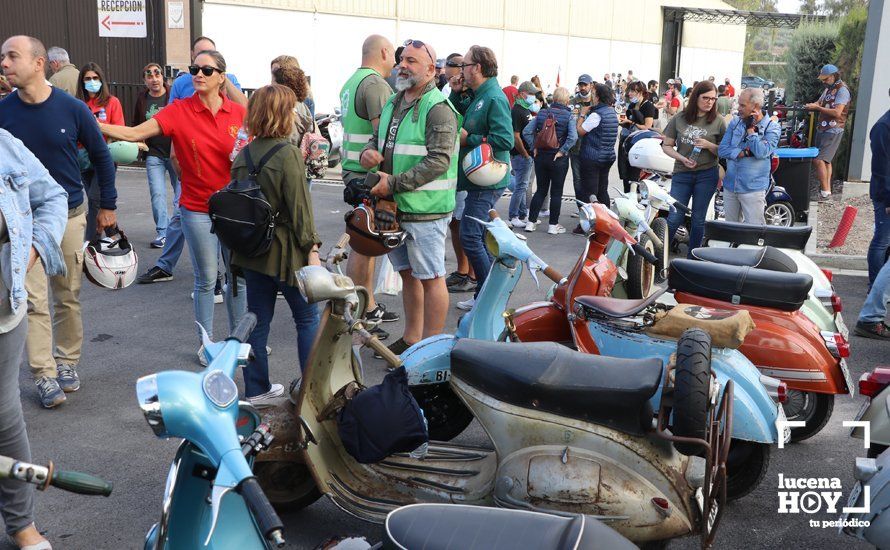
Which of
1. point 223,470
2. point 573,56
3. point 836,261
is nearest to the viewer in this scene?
point 223,470

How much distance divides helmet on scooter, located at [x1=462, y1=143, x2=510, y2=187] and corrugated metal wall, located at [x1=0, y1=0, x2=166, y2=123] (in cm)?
1348

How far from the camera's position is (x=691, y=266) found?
543 centimetres

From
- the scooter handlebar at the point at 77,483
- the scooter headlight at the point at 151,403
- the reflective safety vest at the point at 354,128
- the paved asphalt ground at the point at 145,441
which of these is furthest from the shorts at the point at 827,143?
the scooter handlebar at the point at 77,483

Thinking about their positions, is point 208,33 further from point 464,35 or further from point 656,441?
point 656,441

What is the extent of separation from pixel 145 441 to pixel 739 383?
317 cm

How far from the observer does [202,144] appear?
221 inches

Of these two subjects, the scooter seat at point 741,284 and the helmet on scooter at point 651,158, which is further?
the helmet on scooter at point 651,158

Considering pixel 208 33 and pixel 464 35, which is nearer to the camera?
pixel 208 33

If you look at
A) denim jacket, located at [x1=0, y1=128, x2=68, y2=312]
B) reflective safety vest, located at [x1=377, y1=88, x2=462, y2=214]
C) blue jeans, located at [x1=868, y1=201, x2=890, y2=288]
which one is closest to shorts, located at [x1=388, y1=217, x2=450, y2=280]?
reflective safety vest, located at [x1=377, y1=88, x2=462, y2=214]

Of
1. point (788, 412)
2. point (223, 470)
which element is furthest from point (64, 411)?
point (788, 412)

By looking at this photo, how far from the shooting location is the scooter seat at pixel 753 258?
5.82 meters

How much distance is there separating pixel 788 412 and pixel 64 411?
4.30 m

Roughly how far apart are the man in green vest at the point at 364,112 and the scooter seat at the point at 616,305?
2.14 meters

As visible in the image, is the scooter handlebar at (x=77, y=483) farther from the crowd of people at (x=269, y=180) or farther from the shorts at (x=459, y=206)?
the shorts at (x=459, y=206)
